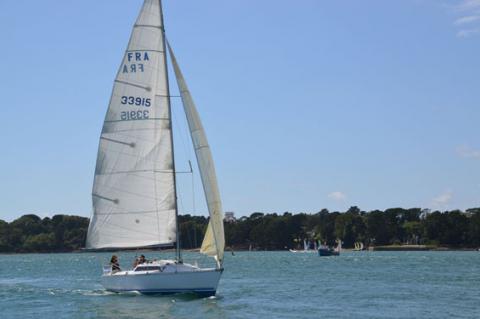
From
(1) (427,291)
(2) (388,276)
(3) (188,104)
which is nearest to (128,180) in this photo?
(3) (188,104)

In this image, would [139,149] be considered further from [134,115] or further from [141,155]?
[134,115]

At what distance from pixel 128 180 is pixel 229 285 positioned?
54.2 feet

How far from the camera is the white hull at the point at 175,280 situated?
44.4 meters

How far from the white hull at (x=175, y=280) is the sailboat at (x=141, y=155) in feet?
4.83

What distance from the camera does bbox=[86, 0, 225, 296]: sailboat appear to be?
4653cm

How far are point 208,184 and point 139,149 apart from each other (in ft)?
14.3

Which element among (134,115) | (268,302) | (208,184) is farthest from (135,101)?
(268,302)

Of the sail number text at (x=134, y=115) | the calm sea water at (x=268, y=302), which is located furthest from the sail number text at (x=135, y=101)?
the calm sea water at (x=268, y=302)

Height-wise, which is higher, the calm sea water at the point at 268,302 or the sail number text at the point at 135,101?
the sail number text at the point at 135,101

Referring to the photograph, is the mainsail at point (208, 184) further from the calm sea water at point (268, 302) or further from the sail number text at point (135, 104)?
the calm sea water at point (268, 302)

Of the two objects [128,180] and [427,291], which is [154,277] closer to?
[128,180]

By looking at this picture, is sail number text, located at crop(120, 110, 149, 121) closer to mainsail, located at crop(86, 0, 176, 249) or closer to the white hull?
mainsail, located at crop(86, 0, 176, 249)

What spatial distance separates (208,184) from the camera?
46188 millimetres

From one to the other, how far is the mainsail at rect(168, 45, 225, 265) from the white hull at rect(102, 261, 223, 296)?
118 centimetres
